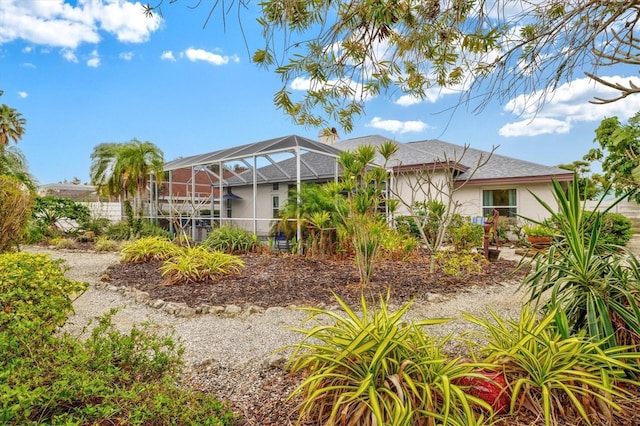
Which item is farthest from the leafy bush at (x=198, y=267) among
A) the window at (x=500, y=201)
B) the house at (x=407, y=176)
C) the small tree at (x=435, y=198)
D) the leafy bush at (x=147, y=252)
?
the window at (x=500, y=201)

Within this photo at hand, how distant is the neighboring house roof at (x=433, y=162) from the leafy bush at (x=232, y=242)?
4.69 m

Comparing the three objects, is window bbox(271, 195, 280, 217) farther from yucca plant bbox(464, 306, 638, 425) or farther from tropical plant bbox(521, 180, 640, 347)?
yucca plant bbox(464, 306, 638, 425)

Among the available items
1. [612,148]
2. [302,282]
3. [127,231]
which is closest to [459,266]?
[302,282]

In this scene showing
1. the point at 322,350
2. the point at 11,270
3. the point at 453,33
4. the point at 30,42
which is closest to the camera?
the point at 322,350

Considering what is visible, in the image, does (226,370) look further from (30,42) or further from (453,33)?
(30,42)

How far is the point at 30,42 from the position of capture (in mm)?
8617

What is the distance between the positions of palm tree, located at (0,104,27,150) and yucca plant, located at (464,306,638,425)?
86.3 feet

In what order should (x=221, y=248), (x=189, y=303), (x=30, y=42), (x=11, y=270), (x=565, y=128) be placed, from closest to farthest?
(x=11, y=270)
(x=189, y=303)
(x=565, y=128)
(x=30, y=42)
(x=221, y=248)

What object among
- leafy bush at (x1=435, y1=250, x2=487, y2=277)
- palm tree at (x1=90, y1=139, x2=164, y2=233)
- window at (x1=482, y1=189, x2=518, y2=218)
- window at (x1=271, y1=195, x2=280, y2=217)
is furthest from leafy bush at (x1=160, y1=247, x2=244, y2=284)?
window at (x1=482, y1=189, x2=518, y2=218)

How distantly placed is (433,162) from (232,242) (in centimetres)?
713

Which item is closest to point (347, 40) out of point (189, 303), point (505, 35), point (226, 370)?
point (505, 35)

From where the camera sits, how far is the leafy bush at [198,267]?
6.14m

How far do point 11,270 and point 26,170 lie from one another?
1396cm

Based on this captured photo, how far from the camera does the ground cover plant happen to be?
1.68m
